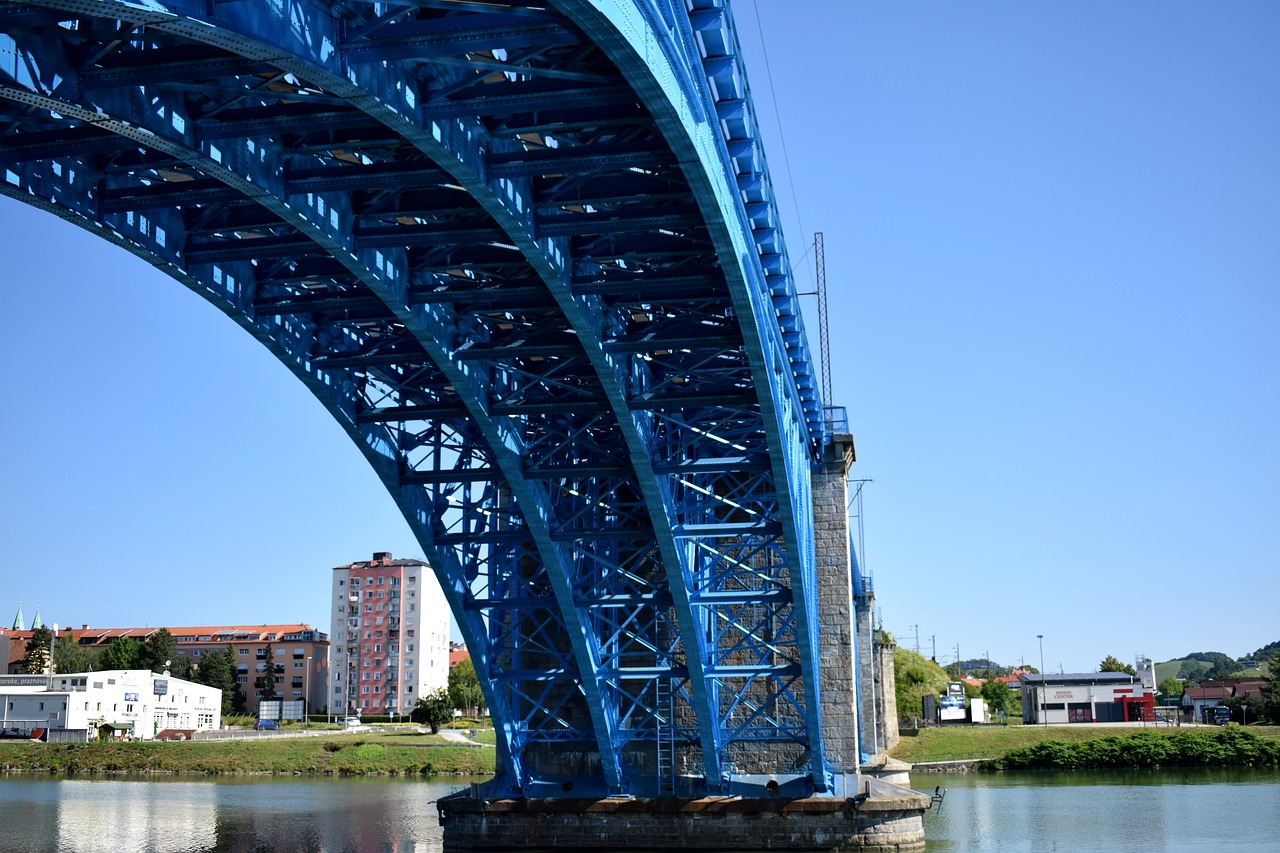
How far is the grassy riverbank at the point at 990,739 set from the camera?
67688 millimetres

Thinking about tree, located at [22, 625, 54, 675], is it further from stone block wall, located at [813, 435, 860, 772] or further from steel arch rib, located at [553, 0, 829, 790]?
steel arch rib, located at [553, 0, 829, 790]

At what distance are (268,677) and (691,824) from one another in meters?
90.1

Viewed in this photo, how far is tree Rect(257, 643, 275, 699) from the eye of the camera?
11325 centimetres

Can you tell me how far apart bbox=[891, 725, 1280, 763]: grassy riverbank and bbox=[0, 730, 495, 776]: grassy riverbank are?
72.1 feet

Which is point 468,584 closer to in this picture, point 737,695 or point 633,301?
point 737,695

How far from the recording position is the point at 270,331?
75.3ft

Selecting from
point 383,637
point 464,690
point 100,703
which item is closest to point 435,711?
point 464,690

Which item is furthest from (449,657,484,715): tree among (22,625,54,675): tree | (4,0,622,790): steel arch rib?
(4,0,622,790): steel arch rib

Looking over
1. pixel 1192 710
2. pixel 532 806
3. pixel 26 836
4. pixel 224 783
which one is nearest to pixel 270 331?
pixel 532 806

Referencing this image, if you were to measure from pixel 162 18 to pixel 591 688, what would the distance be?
21027mm

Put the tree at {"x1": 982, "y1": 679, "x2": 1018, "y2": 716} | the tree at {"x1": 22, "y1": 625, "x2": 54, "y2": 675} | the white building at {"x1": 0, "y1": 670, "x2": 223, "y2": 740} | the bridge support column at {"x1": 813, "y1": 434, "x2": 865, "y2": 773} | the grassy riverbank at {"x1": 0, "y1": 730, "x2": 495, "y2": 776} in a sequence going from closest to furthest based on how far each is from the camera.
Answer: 1. the bridge support column at {"x1": 813, "y1": 434, "x2": 865, "y2": 773}
2. the grassy riverbank at {"x1": 0, "y1": 730, "x2": 495, "y2": 776}
3. the white building at {"x1": 0, "y1": 670, "x2": 223, "y2": 740}
4. the tree at {"x1": 22, "y1": 625, "x2": 54, "y2": 675}
5. the tree at {"x1": 982, "y1": 679, "x2": 1018, "y2": 716}

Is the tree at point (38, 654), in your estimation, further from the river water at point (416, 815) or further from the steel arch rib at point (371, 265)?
the steel arch rib at point (371, 265)

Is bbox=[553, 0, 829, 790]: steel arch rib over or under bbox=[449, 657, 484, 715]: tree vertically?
over

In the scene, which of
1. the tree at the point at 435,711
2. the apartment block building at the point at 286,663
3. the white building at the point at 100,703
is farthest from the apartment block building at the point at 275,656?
the tree at the point at 435,711
